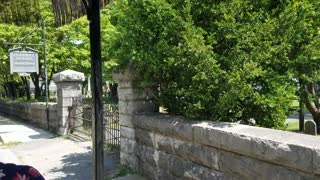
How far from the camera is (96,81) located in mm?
3402

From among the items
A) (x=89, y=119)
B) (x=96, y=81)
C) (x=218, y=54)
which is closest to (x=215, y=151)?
(x=218, y=54)

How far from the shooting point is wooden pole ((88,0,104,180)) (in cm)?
338

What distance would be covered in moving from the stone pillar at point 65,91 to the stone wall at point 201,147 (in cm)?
549

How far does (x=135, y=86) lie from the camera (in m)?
6.77

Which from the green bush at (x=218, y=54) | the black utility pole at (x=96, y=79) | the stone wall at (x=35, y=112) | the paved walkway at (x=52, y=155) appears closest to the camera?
the black utility pole at (x=96, y=79)

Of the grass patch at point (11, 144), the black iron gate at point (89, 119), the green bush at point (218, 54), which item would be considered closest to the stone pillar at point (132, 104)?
the green bush at point (218, 54)

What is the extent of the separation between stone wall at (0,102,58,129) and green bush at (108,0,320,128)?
8219 millimetres

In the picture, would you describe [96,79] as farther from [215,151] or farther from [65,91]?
[65,91]

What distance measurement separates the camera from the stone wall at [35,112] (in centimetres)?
1368

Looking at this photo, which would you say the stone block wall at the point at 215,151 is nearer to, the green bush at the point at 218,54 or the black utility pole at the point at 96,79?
the green bush at the point at 218,54

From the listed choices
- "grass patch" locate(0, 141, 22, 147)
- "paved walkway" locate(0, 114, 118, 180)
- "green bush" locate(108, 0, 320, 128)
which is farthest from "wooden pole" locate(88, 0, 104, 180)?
"grass patch" locate(0, 141, 22, 147)

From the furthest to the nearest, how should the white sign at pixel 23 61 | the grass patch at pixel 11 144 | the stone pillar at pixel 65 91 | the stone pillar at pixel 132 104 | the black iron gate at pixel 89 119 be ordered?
the white sign at pixel 23 61 → the stone pillar at pixel 65 91 → the grass patch at pixel 11 144 → the black iron gate at pixel 89 119 → the stone pillar at pixel 132 104

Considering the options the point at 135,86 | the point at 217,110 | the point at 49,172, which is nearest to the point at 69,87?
the point at 49,172

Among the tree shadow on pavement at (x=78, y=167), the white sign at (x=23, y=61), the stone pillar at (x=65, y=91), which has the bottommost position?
the tree shadow on pavement at (x=78, y=167)
